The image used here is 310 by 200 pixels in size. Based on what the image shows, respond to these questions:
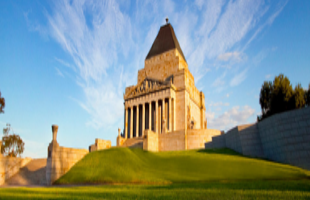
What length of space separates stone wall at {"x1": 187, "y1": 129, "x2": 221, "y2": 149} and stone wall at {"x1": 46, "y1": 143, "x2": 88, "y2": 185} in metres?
18.4

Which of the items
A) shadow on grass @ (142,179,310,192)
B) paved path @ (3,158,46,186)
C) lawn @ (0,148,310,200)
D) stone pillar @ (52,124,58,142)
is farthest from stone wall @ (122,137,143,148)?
shadow on grass @ (142,179,310,192)

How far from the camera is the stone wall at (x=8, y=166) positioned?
26859 millimetres

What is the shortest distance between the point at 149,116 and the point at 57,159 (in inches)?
1249

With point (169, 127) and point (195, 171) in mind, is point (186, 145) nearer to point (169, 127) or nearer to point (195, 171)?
point (169, 127)

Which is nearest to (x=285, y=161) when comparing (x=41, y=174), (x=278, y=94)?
(x=278, y=94)

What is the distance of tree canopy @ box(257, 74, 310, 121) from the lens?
3394cm

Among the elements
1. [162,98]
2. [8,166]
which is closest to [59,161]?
→ [8,166]

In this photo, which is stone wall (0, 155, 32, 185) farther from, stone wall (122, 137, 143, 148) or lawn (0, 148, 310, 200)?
stone wall (122, 137, 143, 148)

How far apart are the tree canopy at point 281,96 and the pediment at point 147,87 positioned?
2071 cm

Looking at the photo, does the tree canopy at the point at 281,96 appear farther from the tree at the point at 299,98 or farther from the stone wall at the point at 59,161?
the stone wall at the point at 59,161

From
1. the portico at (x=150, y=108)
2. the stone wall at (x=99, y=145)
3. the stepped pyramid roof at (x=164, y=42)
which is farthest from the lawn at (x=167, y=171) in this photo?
the stepped pyramid roof at (x=164, y=42)

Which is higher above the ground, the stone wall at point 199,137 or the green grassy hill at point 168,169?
the stone wall at point 199,137

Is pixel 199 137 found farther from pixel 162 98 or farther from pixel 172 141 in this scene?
pixel 162 98

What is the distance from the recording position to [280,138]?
2319cm
